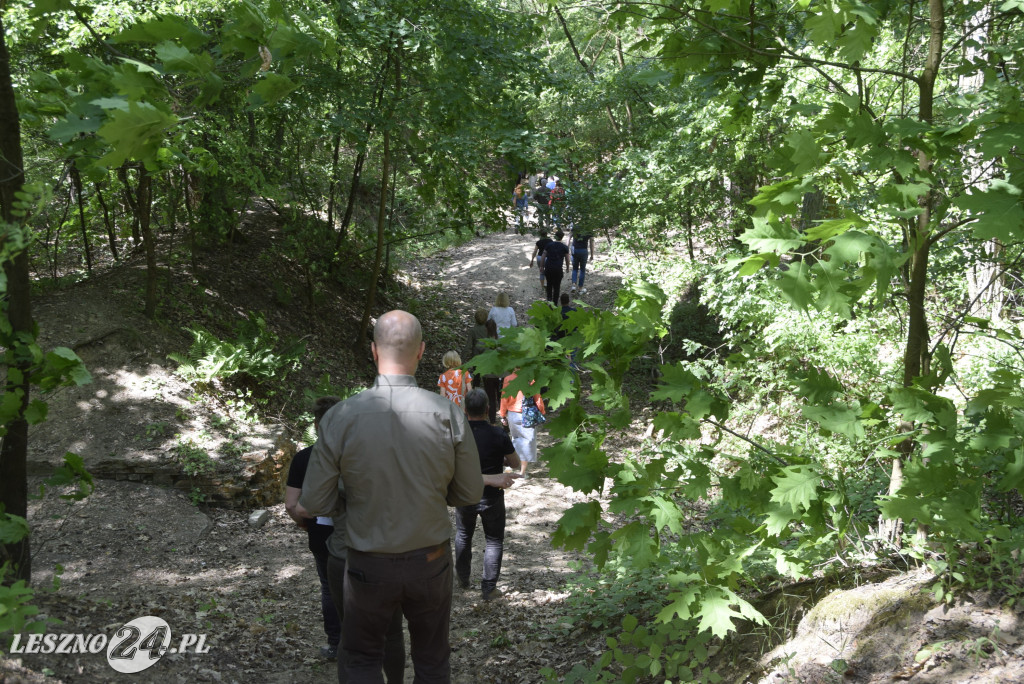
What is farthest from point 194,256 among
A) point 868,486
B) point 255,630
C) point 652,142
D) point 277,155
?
point 868,486

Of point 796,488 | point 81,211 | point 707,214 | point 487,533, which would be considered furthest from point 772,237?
point 81,211

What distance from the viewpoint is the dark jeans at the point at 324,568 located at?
4762mm

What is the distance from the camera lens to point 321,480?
11.3 feet

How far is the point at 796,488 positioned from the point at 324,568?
3.13 m

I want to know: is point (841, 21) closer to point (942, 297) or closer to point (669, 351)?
point (942, 297)

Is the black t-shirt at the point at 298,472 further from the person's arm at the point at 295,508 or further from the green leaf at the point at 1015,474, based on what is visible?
the green leaf at the point at 1015,474

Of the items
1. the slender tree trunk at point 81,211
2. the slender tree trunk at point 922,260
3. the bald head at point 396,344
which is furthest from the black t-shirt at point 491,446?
the slender tree trunk at point 81,211

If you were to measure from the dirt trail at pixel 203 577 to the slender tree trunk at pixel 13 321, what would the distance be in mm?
855

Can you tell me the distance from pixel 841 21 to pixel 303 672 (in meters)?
5.03

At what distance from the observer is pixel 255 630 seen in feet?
19.1

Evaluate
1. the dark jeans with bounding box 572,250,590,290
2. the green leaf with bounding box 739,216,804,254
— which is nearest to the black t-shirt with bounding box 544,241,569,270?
the dark jeans with bounding box 572,250,590,290

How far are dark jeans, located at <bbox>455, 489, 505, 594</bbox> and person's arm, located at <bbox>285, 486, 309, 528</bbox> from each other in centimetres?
190

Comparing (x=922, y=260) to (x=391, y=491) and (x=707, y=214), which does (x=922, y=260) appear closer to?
(x=391, y=491)

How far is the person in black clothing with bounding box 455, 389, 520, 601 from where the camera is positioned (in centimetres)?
598
